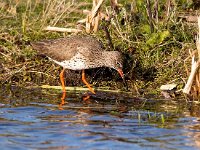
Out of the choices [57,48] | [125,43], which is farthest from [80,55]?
[125,43]

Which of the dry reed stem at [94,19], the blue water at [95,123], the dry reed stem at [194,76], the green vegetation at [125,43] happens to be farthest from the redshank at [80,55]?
the dry reed stem at [194,76]

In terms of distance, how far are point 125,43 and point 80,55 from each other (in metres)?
1.00

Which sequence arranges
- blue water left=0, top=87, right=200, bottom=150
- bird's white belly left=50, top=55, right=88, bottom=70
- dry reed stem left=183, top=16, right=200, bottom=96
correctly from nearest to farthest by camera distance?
blue water left=0, top=87, right=200, bottom=150
dry reed stem left=183, top=16, right=200, bottom=96
bird's white belly left=50, top=55, right=88, bottom=70

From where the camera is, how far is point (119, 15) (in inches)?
456

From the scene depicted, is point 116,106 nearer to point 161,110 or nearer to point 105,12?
point 161,110

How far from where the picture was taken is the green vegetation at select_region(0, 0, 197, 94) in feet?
34.9

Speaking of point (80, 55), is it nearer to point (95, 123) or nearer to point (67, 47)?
point (67, 47)

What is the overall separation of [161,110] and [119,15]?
2.75 m

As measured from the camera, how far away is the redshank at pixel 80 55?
1032cm

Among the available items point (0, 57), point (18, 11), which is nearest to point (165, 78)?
point (0, 57)

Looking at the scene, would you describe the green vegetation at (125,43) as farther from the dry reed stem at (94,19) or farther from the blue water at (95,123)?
the blue water at (95,123)

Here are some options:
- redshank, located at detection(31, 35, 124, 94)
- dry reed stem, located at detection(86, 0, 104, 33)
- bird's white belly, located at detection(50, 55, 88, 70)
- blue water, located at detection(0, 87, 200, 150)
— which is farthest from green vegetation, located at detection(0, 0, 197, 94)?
blue water, located at detection(0, 87, 200, 150)

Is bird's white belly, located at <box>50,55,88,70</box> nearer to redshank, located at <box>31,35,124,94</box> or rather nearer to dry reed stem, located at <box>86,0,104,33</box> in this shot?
redshank, located at <box>31,35,124,94</box>

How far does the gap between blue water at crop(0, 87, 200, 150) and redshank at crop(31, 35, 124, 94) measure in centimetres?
50
